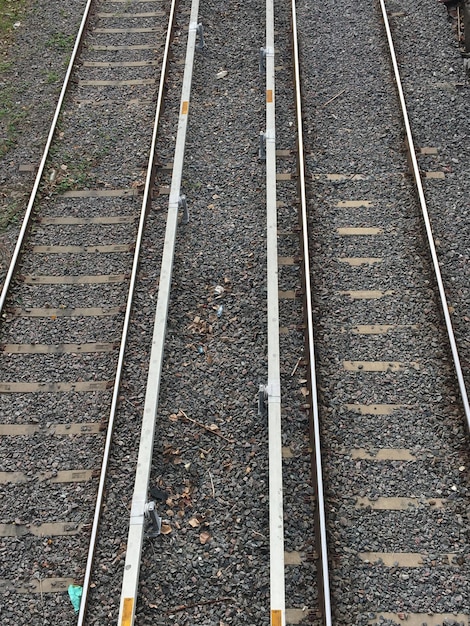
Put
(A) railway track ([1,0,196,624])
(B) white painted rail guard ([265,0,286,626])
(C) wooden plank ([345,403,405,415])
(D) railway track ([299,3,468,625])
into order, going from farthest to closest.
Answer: (C) wooden plank ([345,403,405,415])
(A) railway track ([1,0,196,624])
(D) railway track ([299,3,468,625])
(B) white painted rail guard ([265,0,286,626])

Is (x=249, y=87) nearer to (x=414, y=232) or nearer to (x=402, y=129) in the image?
(x=402, y=129)

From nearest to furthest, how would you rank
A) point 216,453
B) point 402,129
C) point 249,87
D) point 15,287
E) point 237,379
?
1. point 216,453
2. point 237,379
3. point 15,287
4. point 402,129
5. point 249,87

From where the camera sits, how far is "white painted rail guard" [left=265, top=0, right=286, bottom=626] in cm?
579

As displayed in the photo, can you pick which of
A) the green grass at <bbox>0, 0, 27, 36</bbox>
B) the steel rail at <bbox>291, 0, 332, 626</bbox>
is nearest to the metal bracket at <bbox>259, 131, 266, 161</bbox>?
the steel rail at <bbox>291, 0, 332, 626</bbox>

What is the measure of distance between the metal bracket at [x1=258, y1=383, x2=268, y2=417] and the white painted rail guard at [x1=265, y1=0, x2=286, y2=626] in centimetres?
8

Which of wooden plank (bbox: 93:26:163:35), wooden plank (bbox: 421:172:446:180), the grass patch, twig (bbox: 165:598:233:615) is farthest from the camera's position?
wooden plank (bbox: 93:26:163:35)

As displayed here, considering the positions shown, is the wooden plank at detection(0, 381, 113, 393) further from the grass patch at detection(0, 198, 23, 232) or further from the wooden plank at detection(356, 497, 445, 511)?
the wooden plank at detection(356, 497, 445, 511)

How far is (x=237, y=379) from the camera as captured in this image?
25.6ft

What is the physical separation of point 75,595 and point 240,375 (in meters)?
2.96

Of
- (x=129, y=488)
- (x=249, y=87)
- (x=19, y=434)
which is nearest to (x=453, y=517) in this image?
(x=129, y=488)

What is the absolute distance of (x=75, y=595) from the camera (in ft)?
20.8

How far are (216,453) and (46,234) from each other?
4305 mm

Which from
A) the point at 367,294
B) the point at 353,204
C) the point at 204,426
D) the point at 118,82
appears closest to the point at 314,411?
the point at 204,426

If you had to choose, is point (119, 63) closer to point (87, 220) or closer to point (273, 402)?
point (87, 220)
